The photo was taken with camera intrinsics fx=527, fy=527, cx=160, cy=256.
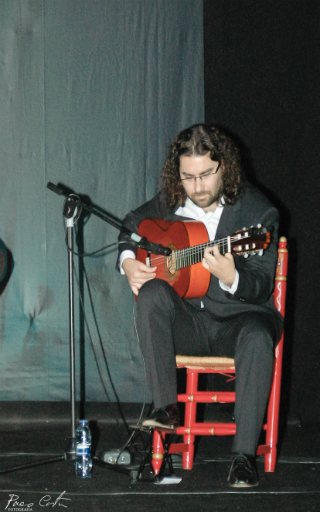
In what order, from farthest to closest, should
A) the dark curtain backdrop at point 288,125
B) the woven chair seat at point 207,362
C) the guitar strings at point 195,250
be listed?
the dark curtain backdrop at point 288,125, the woven chair seat at point 207,362, the guitar strings at point 195,250

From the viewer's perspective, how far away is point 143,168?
9.96ft

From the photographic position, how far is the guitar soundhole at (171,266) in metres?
2.07

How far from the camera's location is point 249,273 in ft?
6.17

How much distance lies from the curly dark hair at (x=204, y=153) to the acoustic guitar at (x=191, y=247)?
0.53 ft

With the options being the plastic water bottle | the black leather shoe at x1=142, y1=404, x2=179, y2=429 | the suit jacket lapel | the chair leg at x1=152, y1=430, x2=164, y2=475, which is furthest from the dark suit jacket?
the plastic water bottle

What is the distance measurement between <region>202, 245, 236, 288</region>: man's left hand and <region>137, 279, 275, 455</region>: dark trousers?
194mm

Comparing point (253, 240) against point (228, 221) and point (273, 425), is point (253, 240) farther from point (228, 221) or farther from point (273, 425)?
point (273, 425)

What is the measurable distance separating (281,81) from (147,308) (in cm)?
161

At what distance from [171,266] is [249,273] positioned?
1.18ft

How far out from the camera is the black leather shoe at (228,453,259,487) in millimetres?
1672

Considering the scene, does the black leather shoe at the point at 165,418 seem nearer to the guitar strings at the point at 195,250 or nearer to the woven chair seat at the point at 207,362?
the woven chair seat at the point at 207,362

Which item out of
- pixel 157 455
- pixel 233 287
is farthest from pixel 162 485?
pixel 233 287

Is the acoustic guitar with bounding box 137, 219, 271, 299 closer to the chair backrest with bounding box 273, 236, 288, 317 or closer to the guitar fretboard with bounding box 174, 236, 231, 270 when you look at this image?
the guitar fretboard with bounding box 174, 236, 231, 270
